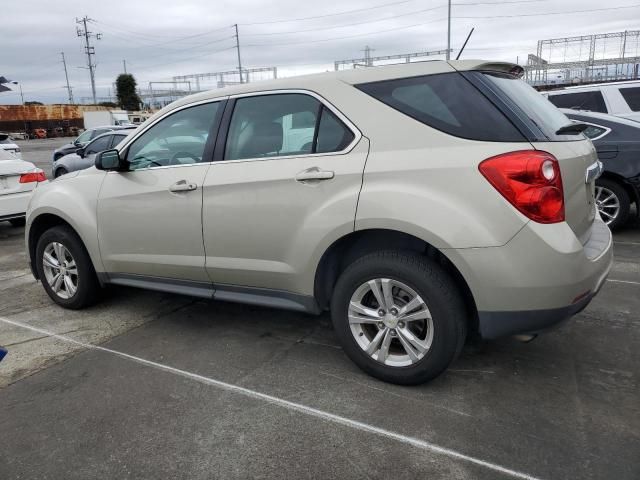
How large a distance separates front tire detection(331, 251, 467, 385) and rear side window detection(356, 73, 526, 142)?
738mm

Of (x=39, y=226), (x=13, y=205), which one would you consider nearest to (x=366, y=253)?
(x=39, y=226)

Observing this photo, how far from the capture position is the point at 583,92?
8617mm

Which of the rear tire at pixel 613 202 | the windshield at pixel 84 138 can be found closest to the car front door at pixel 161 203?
the rear tire at pixel 613 202

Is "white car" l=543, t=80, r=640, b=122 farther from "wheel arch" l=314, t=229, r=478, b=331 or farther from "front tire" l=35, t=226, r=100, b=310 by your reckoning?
"front tire" l=35, t=226, r=100, b=310

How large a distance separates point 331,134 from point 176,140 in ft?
4.52

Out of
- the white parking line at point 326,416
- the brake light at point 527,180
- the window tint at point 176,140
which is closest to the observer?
the white parking line at point 326,416

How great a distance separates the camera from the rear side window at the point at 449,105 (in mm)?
2760

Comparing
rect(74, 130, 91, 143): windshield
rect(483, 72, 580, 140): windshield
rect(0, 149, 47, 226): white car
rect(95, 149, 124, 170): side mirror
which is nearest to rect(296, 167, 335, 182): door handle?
rect(483, 72, 580, 140): windshield

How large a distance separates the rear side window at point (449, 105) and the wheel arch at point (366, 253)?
0.64 m

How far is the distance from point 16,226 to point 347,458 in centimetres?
864

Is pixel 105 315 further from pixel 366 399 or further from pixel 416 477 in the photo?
pixel 416 477

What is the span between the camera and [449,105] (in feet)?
9.46

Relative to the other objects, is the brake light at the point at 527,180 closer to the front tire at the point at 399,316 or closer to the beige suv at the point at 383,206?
the beige suv at the point at 383,206

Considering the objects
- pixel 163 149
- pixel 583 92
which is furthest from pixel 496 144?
pixel 583 92
